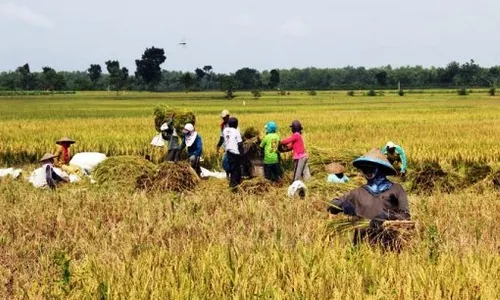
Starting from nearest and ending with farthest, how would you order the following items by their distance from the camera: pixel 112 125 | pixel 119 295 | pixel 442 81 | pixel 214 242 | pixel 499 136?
pixel 119 295 < pixel 214 242 < pixel 499 136 < pixel 112 125 < pixel 442 81

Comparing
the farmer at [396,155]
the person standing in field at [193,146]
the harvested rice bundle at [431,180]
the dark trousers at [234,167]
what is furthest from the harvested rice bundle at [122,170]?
the harvested rice bundle at [431,180]

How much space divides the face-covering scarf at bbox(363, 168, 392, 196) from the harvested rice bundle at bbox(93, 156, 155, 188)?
6.33 meters

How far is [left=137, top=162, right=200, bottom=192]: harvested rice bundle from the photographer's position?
424 inches

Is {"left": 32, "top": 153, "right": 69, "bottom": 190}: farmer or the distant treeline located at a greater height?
{"left": 32, "top": 153, "right": 69, "bottom": 190}: farmer

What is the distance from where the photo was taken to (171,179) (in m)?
10.9

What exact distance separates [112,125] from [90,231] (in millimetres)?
18071

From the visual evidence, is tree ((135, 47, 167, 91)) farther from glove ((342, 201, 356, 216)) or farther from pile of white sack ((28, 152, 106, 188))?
glove ((342, 201, 356, 216))

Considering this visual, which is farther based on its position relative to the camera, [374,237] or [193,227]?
[193,227]

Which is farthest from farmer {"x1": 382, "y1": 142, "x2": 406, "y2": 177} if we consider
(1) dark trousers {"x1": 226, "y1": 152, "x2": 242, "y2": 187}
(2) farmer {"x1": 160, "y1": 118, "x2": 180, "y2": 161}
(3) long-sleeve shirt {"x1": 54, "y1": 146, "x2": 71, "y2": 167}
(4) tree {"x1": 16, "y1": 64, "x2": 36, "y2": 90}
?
(4) tree {"x1": 16, "y1": 64, "x2": 36, "y2": 90}

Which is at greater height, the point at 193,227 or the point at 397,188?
the point at 397,188

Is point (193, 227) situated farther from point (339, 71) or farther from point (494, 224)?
point (339, 71)

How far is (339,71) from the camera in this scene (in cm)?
18450

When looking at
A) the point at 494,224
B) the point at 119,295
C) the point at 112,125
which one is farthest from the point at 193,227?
the point at 112,125

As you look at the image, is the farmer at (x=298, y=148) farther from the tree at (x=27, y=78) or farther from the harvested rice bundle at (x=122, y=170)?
the tree at (x=27, y=78)
